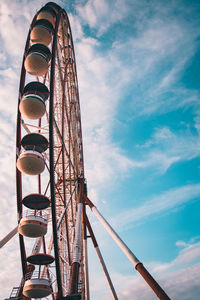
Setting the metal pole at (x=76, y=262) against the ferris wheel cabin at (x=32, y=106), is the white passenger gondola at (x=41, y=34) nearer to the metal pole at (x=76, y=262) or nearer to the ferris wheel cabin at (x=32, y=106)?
the ferris wheel cabin at (x=32, y=106)

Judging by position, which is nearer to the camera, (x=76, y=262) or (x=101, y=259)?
(x=76, y=262)

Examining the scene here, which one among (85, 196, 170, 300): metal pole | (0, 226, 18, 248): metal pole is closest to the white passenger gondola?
(0, 226, 18, 248): metal pole

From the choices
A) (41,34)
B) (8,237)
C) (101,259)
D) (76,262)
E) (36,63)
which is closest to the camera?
(8,237)

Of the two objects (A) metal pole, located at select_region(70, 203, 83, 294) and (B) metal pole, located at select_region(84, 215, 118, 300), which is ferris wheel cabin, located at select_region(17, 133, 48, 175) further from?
(B) metal pole, located at select_region(84, 215, 118, 300)

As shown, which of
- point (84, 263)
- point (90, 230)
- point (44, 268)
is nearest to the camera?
point (44, 268)

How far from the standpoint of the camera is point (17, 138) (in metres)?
11.0

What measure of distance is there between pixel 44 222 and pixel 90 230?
8.59m

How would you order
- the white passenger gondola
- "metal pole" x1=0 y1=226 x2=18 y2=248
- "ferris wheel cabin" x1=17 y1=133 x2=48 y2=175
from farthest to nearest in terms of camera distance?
the white passenger gondola → "ferris wheel cabin" x1=17 y1=133 x2=48 y2=175 → "metal pole" x1=0 y1=226 x2=18 y2=248

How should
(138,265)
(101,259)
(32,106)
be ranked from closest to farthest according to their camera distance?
1. (138,265)
2. (32,106)
3. (101,259)

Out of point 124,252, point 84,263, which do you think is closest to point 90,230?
point 84,263

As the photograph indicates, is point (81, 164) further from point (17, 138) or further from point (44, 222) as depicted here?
point (44, 222)

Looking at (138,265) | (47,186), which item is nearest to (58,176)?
(47,186)

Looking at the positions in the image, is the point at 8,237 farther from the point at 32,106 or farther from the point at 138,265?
the point at 32,106

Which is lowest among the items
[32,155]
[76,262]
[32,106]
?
[76,262]
